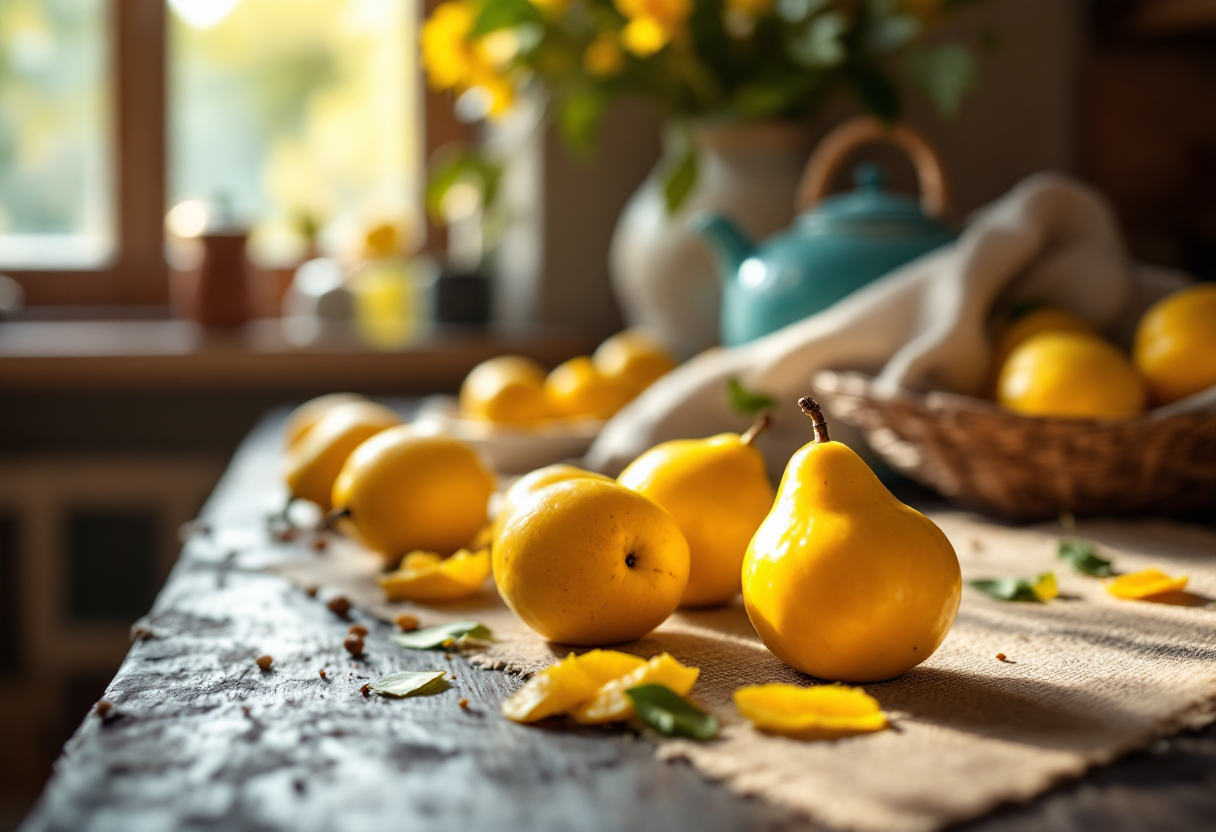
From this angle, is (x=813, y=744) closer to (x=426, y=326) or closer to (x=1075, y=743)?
(x=1075, y=743)

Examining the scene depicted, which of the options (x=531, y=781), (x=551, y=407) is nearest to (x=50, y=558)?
(x=551, y=407)

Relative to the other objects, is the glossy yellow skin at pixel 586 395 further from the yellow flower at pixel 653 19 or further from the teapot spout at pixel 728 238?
the yellow flower at pixel 653 19

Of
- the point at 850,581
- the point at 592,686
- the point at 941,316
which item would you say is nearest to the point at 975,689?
the point at 850,581

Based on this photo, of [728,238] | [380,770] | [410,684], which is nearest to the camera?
[380,770]

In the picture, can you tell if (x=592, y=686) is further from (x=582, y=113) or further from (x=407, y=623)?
(x=582, y=113)

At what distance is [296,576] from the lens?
0.80 metres

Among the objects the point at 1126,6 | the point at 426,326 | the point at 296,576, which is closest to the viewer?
the point at 296,576

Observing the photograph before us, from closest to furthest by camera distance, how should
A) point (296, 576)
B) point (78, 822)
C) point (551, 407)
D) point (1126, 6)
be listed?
point (78, 822) → point (296, 576) → point (551, 407) → point (1126, 6)

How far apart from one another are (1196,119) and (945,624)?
1.74 metres

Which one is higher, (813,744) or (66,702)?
(813,744)

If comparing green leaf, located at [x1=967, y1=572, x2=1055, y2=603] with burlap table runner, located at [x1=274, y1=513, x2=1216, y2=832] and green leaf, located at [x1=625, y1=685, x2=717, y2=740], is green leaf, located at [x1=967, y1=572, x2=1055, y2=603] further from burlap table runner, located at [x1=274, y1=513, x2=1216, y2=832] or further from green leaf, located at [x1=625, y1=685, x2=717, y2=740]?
green leaf, located at [x1=625, y1=685, x2=717, y2=740]

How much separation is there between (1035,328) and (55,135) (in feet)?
6.67

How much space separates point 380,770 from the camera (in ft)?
1.48

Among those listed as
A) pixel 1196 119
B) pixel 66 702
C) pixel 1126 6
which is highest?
pixel 1126 6
